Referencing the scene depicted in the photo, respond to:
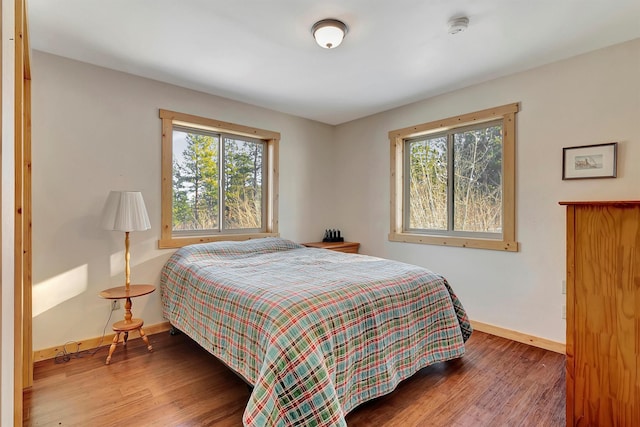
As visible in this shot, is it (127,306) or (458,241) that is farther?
(458,241)

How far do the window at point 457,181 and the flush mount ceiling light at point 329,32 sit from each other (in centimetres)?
179

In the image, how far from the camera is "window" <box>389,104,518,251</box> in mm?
3049

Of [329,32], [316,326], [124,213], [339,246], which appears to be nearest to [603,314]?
[316,326]

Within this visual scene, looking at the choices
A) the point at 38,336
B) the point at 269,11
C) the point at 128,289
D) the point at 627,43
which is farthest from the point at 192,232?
the point at 627,43

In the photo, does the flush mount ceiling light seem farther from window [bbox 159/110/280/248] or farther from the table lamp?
the table lamp

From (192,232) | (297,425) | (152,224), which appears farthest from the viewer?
(192,232)

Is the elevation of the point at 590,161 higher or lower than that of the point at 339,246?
higher

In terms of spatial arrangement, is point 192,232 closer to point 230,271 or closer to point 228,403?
point 230,271

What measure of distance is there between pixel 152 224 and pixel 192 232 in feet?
1.48

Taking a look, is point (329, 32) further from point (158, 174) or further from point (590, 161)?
point (590, 161)

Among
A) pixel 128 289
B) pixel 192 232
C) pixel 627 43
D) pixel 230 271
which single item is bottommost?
pixel 128 289

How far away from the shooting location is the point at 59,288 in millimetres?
2615

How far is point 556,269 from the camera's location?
271 cm

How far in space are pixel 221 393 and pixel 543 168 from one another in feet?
10.6
